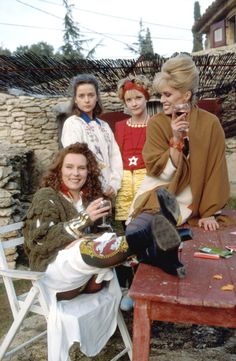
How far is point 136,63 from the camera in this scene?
7160 mm

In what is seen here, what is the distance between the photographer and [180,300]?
167cm

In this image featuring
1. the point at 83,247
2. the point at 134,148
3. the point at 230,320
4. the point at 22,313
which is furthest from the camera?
the point at 134,148

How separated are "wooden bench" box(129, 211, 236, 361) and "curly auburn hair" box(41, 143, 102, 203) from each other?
0.86 metres

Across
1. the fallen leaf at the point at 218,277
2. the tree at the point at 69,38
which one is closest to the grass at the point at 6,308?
the fallen leaf at the point at 218,277

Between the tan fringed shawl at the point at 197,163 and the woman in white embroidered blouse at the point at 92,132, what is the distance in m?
0.61

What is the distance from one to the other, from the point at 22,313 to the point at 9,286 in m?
0.25

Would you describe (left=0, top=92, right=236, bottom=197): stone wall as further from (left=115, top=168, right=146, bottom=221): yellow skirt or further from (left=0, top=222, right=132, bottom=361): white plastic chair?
(left=0, top=222, right=132, bottom=361): white plastic chair

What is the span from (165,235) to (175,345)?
1644 millimetres

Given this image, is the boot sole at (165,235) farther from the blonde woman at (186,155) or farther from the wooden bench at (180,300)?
the blonde woman at (186,155)

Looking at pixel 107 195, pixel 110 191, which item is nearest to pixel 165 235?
pixel 107 195

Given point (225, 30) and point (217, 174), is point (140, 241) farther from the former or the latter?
point (225, 30)

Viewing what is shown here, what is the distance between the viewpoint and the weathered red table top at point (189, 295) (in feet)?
5.49

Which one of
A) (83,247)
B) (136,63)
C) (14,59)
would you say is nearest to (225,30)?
(136,63)

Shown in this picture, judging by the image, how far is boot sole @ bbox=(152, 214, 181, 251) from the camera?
Result: 5.82 ft
